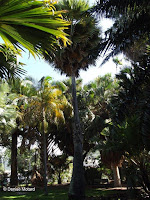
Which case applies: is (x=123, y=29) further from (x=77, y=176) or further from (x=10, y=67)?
(x=77, y=176)

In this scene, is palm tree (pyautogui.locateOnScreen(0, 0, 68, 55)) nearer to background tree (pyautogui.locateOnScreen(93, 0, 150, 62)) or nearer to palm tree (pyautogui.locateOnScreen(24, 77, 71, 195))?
background tree (pyautogui.locateOnScreen(93, 0, 150, 62))

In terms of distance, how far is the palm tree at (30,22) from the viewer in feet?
5.95

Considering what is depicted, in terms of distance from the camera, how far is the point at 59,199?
9.90 meters

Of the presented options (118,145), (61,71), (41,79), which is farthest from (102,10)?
(41,79)

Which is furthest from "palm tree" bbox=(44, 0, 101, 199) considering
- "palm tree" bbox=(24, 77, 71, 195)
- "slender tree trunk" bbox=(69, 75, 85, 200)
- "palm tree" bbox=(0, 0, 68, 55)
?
"palm tree" bbox=(0, 0, 68, 55)

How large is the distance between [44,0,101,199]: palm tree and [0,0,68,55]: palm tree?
7.79 meters

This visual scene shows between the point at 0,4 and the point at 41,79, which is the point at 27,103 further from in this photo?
the point at 0,4

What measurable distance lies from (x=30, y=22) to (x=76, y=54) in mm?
11707

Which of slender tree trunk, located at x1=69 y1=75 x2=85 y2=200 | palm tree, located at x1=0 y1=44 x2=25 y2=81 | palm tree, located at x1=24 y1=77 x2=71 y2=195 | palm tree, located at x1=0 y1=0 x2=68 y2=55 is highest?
palm tree, located at x1=24 y1=77 x2=71 y2=195

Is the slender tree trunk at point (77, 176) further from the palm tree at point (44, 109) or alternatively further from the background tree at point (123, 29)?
the background tree at point (123, 29)

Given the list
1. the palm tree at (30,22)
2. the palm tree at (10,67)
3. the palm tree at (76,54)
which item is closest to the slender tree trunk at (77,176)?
the palm tree at (76,54)

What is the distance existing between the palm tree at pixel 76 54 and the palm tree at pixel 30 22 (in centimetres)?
779

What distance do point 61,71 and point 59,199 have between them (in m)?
9.12

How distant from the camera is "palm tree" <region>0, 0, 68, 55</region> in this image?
181cm
